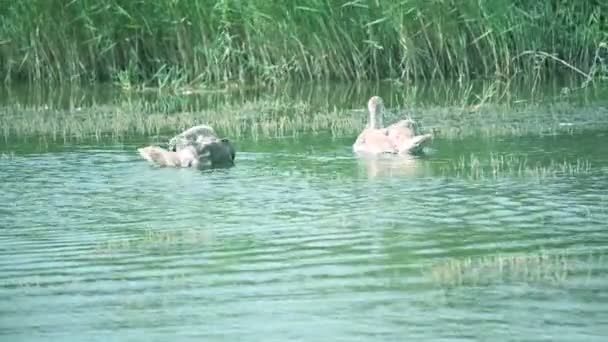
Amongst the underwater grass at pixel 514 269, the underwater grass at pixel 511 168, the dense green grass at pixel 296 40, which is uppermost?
the dense green grass at pixel 296 40

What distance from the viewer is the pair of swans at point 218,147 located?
13.5m

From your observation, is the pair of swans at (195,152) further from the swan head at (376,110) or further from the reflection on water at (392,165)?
the swan head at (376,110)

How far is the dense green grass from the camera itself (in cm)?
2092

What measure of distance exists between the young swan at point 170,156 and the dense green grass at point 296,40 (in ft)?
24.0

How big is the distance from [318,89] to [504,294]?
1335 cm

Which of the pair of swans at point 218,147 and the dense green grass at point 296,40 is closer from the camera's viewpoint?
the pair of swans at point 218,147

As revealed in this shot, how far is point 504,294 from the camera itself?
7871mm

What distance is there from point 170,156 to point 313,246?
4.51 metres

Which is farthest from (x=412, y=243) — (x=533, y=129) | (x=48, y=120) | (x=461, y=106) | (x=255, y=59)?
(x=255, y=59)

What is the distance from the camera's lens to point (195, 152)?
44.8ft

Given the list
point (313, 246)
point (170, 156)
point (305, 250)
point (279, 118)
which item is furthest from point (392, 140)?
point (305, 250)

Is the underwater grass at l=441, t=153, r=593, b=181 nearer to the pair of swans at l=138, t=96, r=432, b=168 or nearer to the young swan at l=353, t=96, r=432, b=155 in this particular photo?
the young swan at l=353, t=96, r=432, b=155

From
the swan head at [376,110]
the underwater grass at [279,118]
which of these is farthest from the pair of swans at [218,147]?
the underwater grass at [279,118]

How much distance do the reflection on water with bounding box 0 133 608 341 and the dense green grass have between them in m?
7.01
